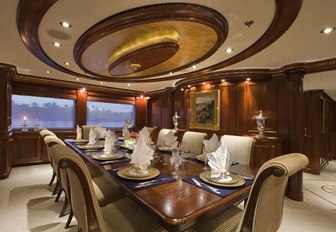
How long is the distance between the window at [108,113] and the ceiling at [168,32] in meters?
2.97

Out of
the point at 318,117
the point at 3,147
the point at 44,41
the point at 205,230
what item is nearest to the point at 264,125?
the point at 318,117

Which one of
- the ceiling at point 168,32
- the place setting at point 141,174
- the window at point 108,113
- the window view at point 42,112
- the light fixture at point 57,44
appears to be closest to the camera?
the place setting at point 141,174

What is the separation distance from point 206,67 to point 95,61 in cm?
203

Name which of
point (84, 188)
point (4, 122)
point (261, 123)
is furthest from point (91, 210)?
point (4, 122)

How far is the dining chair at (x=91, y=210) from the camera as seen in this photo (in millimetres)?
1037

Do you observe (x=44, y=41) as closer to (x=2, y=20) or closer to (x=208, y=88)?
(x=2, y=20)

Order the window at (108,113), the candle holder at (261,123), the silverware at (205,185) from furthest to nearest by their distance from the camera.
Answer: the window at (108,113) → the candle holder at (261,123) → the silverware at (205,185)

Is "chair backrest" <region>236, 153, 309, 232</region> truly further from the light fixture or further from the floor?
the light fixture

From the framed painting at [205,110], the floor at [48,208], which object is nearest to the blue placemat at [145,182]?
the floor at [48,208]

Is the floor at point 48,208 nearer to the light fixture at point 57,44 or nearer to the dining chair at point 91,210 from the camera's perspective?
the dining chair at point 91,210

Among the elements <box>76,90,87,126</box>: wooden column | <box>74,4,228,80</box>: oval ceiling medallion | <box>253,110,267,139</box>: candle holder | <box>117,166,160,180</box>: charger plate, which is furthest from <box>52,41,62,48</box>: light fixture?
<box>253,110,267,139</box>: candle holder

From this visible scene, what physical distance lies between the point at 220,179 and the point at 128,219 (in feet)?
2.54

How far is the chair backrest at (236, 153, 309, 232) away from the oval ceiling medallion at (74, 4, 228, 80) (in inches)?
57.7

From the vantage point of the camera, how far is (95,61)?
3.17m
